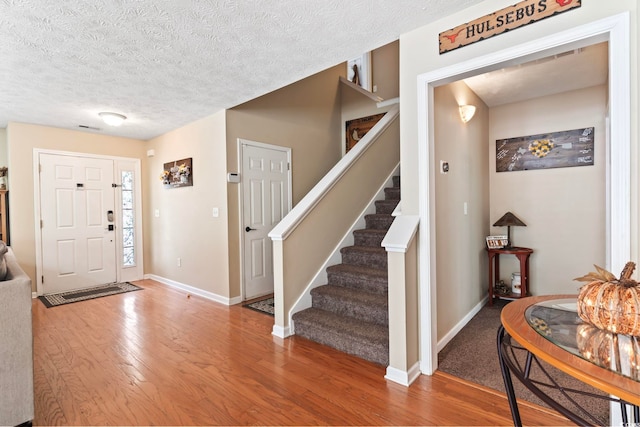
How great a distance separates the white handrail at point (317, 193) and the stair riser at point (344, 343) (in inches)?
32.6

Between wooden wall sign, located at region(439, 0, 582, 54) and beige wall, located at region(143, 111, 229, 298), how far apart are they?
2654 mm

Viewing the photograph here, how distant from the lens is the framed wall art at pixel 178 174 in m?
4.23

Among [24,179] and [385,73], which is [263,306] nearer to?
[24,179]

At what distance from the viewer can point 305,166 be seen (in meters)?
4.56

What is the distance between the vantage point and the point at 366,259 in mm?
3166

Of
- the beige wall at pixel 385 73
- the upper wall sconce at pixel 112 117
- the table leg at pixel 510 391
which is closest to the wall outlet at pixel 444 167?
the table leg at pixel 510 391

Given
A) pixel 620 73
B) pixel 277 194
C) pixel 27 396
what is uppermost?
pixel 620 73

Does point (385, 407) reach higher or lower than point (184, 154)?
lower

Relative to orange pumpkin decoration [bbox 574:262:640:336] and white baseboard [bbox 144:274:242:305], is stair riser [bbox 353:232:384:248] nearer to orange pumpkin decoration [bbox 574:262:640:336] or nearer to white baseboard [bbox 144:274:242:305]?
white baseboard [bbox 144:274:242:305]

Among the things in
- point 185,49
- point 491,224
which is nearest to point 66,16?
point 185,49

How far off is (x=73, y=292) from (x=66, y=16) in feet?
12.6

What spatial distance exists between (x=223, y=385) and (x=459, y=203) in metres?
2.36

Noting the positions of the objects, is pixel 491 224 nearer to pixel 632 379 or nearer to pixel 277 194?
pixel 277 194

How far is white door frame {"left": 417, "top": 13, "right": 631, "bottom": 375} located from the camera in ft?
4.56
